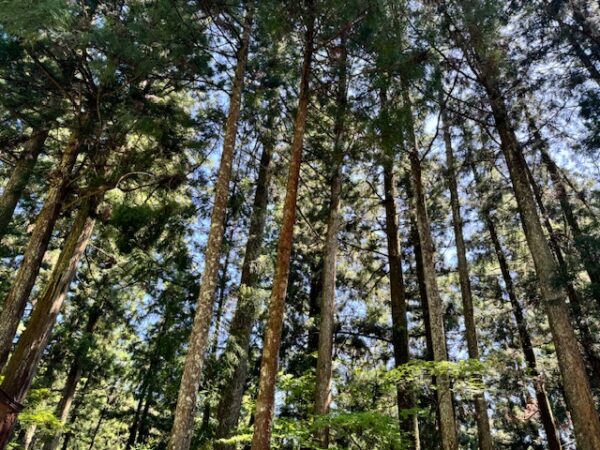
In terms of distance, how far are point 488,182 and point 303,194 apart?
17.7 feet

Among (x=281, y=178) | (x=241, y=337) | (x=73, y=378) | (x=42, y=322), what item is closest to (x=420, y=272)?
(x=281, y=178)

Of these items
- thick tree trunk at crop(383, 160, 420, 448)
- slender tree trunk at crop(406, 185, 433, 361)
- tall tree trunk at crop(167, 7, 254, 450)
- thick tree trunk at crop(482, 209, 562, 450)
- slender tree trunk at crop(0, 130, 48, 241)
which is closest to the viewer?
tall tree trunk at crop(167, 7, 254, 450)

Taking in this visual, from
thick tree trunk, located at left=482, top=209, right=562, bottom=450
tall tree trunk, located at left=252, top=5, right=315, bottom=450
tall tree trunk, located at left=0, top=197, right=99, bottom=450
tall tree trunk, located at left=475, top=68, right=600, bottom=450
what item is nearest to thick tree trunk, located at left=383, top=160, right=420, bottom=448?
tall tree trunk, located at left=475, top=68, right=600, bottom=450

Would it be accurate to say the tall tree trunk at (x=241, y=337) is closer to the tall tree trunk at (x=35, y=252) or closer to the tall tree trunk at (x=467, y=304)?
the tall tree trunk at (x=35, y=252)

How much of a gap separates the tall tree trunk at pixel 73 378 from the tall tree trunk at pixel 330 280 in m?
8.58

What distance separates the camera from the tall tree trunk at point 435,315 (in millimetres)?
6652

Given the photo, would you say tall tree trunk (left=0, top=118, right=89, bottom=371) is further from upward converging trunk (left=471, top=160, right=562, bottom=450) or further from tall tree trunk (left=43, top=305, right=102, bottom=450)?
upward converging trunk (left=471, top=160, right=562, bottom=450)

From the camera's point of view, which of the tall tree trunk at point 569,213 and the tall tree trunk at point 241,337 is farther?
the tall tree trunk at point 241,337

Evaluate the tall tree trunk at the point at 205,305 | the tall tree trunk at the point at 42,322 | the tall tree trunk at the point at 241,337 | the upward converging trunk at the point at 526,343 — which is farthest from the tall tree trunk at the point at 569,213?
the tall tree trunk at the point at 42,322

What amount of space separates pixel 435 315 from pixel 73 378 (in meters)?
12.4

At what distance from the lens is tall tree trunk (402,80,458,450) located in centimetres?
665

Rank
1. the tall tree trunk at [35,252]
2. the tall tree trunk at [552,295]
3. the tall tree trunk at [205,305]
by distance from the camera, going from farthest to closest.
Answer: the tall tree trunk at [35,252], the tall tree trunk at [552,295], the tall tree trunk at [205,305]

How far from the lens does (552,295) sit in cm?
747

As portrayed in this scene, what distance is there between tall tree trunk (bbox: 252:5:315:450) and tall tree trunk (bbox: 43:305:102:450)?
994cm
